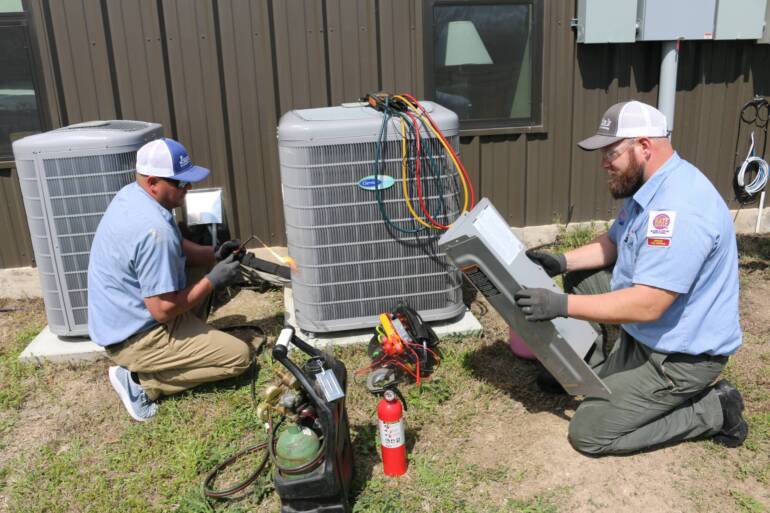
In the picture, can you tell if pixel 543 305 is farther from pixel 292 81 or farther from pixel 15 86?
pixel 15 86

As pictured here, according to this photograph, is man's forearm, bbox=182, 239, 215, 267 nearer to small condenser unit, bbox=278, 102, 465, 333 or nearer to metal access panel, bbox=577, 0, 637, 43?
small condenser unit, bbox=278, 102, 465, 333

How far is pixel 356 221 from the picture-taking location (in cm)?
353

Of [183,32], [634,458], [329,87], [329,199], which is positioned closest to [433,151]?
[329,199]

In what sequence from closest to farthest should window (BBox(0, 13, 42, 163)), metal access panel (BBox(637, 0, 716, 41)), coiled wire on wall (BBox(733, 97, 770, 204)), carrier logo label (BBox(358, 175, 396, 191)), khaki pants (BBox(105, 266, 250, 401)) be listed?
1. khaki pants (BBox(105, 266, 250, 401))
2. carrier logo label (BBox(358, 175, 396, 191))
3. window (BBox(0, 13, 42, 163))
4. metal access panel (BBox(637, 0, 716, 41))
5. coiled wire on wall (BBox(733, 97, 770, 204))

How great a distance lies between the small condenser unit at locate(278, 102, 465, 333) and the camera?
134 inches

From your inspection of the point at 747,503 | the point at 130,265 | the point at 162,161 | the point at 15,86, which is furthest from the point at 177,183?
the point at 747,503

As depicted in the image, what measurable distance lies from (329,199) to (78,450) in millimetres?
1721

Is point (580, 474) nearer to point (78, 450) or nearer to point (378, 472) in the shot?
point (378, 472)

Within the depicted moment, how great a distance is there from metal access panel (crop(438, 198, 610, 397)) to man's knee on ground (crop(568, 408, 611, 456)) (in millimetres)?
122

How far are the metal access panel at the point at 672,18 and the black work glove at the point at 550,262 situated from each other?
2370 millimetres

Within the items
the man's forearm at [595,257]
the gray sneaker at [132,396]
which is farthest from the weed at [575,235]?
the gray sneaker at [132,396]

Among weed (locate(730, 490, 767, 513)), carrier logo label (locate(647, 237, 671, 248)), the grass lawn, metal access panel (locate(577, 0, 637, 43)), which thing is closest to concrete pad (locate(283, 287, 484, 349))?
the grass lawn

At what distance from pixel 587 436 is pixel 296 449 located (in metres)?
1.27

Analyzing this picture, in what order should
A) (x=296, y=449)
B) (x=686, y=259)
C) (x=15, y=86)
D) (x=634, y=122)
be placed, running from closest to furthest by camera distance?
(x=296, y=449), (x=686, y=259), (x=634, y=122), (x=15, y=86)
